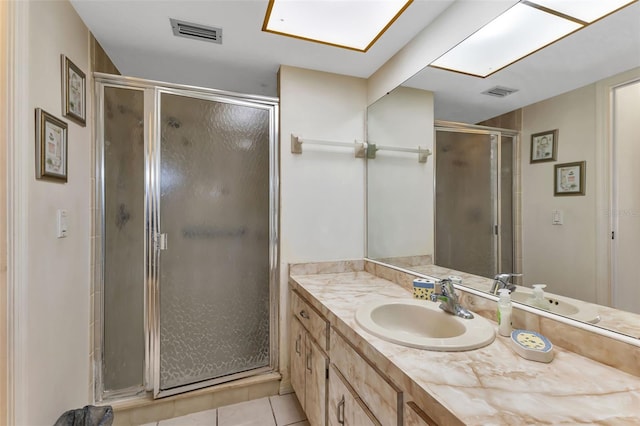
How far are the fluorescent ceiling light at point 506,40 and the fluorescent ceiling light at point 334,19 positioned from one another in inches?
14.6

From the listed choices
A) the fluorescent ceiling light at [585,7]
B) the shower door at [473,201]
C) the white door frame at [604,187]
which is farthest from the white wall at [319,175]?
the white door frame at [604,187]

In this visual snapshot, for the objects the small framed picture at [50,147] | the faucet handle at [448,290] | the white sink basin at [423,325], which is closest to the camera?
the white sink basin at [423,325]

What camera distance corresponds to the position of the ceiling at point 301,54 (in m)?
0.96

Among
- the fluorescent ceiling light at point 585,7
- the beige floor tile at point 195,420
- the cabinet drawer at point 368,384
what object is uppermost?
the fluorescent ceiling light at point 585,7

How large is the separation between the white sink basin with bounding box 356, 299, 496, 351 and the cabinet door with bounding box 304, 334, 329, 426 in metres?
0.35

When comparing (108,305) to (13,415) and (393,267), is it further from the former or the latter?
(393,267)

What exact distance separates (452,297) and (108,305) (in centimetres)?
191

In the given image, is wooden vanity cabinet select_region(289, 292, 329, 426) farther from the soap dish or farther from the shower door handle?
the shower door handle

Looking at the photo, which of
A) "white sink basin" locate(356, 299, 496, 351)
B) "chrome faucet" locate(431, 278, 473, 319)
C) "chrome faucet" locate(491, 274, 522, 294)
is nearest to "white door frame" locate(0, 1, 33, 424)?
"white sink basin" locate(356, 299, 496, 351)

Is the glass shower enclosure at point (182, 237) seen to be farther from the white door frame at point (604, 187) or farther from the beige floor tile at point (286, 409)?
the white door frame at point (604, 187)

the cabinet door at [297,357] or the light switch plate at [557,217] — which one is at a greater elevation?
the light switch plate at [557,217]

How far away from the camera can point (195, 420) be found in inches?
68.5

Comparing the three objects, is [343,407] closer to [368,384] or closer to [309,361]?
[368,384]

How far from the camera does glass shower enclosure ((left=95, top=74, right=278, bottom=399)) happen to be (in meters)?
1.68
